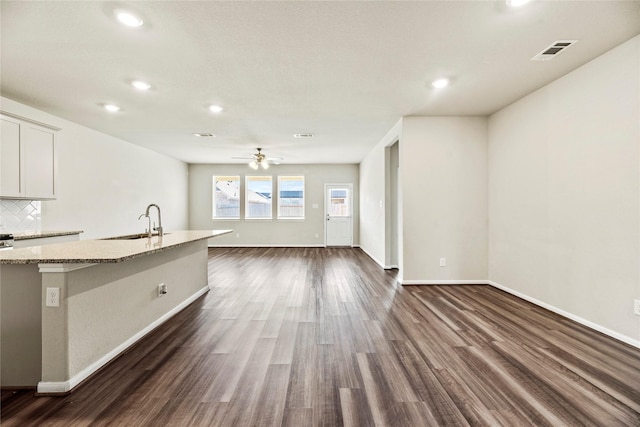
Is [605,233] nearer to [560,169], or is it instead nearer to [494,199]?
[560,169]

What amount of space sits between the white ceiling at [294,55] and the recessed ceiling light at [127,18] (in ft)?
0.19

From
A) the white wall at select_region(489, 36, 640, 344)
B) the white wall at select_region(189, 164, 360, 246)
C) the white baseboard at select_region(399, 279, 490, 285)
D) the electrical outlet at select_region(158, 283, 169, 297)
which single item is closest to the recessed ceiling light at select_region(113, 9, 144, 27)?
Result: the electrical outlet at select_region(158, 283, 169, 297)

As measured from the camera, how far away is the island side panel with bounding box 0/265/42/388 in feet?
5.82

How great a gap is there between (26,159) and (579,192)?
21.2 ft

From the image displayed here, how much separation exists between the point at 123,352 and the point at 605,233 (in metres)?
4.41

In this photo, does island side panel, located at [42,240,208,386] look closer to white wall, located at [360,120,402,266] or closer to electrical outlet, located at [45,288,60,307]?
electrical outlet, located at [45,288,60,307]

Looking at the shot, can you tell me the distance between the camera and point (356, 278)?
185 inches

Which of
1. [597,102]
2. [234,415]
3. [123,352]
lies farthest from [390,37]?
[123,352]

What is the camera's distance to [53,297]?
1.72 metres

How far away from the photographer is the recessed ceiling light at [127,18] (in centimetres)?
197

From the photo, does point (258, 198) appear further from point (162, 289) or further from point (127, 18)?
point (127, 18)

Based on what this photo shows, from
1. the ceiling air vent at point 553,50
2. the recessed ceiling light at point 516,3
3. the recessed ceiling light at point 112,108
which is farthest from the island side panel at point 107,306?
the ceiling air vent at point 553,50

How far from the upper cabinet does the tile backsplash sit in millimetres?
340

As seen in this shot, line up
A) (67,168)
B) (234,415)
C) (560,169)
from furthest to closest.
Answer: (67,168) < (560,169) < (234,415)
